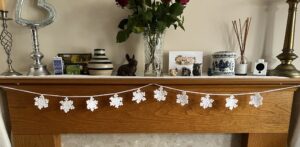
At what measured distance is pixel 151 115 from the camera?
37.9 inches

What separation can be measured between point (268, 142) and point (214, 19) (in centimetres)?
68

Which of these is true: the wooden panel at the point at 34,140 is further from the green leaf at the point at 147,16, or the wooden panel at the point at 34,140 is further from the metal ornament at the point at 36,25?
the green leaf at the point at 147,16

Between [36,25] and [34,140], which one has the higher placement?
[36,25]

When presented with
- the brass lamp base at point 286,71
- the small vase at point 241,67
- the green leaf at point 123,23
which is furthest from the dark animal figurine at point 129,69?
the brass lamp base at point 286,71

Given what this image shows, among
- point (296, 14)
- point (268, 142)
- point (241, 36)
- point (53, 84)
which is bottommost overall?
point (268, 142)

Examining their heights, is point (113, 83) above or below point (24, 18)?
below

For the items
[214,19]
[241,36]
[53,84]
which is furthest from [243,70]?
[53,84]

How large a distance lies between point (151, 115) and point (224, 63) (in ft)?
1.38

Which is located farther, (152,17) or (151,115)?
(151,115)

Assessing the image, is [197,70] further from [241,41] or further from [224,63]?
[241,41]

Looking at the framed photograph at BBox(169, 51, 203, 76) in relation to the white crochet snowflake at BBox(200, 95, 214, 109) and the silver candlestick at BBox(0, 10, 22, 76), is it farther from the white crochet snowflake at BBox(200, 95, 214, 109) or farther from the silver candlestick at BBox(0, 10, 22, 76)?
the silver candlestick at BBox(0, 10, 22, 76)

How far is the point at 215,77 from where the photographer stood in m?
0.89

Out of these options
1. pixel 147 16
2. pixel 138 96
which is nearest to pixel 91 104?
pixel 138 96

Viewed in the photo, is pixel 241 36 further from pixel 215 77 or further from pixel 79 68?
pixel 79 68
